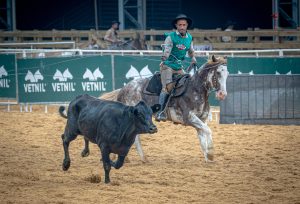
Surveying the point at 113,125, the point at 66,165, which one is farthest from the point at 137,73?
the point at 113,125

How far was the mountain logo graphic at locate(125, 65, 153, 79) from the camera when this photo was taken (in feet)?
63.1

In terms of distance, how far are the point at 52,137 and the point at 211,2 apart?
1956cm

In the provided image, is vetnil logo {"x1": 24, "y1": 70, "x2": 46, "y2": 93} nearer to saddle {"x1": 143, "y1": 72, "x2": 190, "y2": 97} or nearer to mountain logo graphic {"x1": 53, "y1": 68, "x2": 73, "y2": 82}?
mountain logo graphic {"x1": 53, "y1": 68, "x2": 73, "y2": 82}

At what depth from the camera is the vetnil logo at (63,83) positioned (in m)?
20.2

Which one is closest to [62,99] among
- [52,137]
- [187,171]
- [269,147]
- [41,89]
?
[41,89]

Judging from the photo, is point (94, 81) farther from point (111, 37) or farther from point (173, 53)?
point (111, 37)

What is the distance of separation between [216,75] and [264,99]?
464cm

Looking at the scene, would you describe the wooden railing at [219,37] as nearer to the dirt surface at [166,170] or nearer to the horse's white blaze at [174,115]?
the dirt surface at [166,170]

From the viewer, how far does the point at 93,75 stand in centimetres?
1998

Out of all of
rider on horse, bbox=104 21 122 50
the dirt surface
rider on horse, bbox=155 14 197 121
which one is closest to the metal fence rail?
the dirt surface

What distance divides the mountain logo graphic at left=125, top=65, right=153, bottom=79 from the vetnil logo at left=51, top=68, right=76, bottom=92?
1.65 m

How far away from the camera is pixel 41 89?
20.4m

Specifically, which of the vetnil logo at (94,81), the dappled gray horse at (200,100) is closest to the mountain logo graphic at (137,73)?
the vetnil logo at (94,81)

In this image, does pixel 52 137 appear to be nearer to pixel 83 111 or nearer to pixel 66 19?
pixel 83 111
